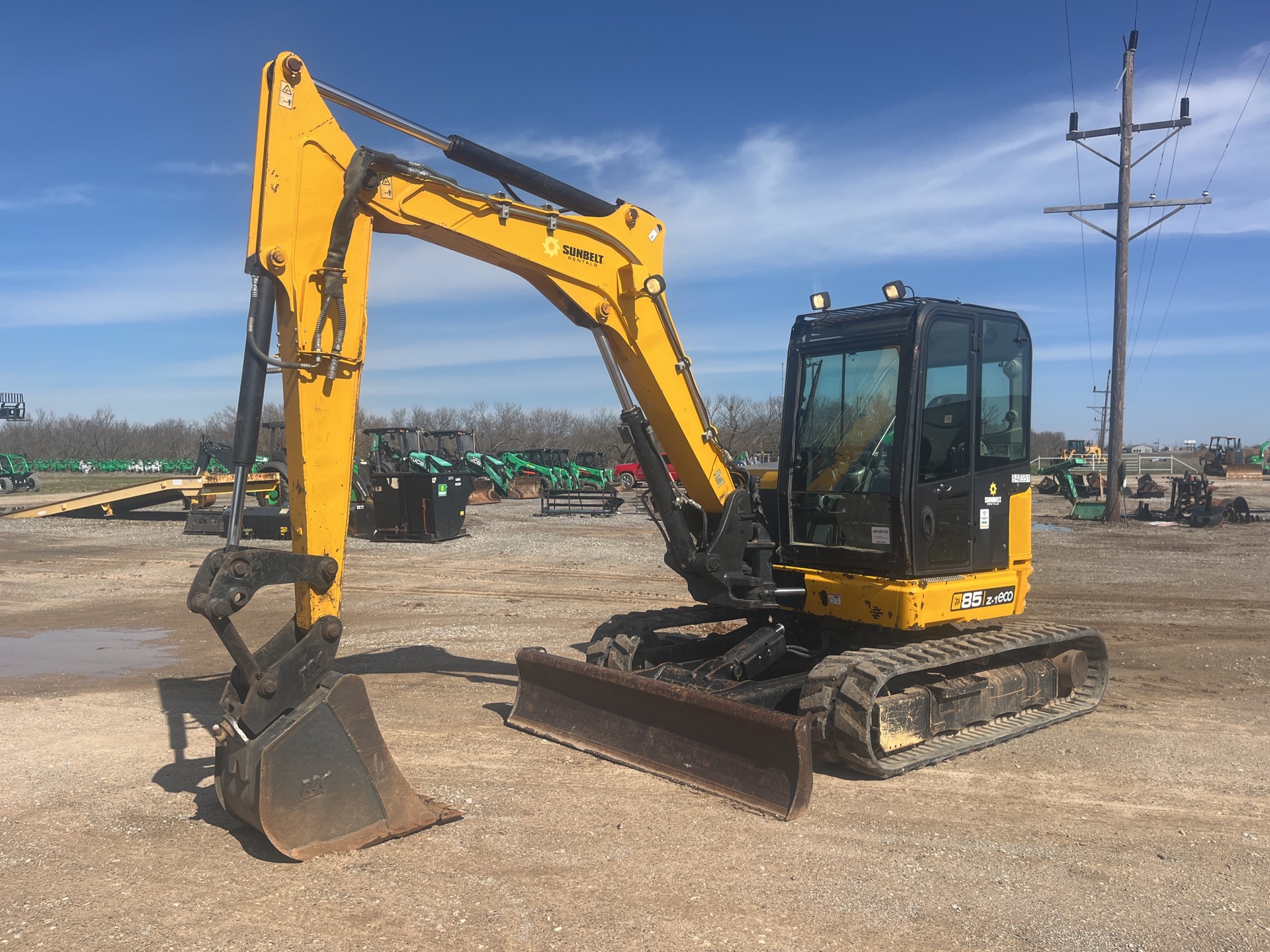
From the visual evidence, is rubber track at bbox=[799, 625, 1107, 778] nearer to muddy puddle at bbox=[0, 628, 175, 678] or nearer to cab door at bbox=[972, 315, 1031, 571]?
cab door at bbox=[972, 315, 1031, 571]

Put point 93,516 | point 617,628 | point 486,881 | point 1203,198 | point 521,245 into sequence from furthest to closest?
point 93,516, point 1203,198, point 617,628, point 521,245, point 486,881

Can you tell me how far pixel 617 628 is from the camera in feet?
24.2

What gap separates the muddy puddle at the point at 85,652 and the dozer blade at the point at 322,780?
5.35m

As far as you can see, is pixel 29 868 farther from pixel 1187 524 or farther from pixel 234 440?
pixel 1187 524

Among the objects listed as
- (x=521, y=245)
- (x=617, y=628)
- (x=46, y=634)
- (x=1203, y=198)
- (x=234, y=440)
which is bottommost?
(x=46, y=634)

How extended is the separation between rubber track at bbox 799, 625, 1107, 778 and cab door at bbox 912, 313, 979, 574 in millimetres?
583

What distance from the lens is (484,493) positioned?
110 feet

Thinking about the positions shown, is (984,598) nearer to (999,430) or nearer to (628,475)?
(999,430)

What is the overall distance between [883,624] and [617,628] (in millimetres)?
2056

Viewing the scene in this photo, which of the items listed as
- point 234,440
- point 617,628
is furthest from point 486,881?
point 617,628

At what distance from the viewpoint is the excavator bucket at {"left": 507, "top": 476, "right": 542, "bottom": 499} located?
35469 millimetres

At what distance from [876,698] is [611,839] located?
202cm

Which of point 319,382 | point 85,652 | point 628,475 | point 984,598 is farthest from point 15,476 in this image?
point 984,598

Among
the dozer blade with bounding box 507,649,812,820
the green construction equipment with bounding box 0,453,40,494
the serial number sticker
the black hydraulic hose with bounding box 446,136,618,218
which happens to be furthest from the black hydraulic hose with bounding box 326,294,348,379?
the green construction equipment with bounding box 0,453,40,494
